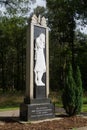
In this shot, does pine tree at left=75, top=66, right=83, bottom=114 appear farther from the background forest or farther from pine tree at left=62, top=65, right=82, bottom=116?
the background forest

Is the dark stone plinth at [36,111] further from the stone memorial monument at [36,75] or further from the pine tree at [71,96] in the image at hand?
the pine tree at [71,96]

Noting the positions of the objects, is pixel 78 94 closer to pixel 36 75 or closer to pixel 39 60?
pixel 36 75

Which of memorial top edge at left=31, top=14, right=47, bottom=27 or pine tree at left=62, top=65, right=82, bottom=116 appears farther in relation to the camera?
pine tree at left=62, top=65, right=82, bottom=116

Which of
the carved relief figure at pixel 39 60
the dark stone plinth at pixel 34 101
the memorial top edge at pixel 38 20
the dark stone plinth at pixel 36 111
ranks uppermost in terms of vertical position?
the memorial top edge at pixel 38 20

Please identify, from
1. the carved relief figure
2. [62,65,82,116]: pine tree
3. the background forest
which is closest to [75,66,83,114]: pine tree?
[62,65,82,116]: pine tree

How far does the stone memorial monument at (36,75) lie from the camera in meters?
13.6

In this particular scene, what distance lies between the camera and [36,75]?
46.0 ft

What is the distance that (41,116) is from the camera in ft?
44.9

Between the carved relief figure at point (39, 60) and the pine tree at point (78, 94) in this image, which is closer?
the carved relief figure at point (39, 60)

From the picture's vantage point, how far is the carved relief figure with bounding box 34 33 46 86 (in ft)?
46.1

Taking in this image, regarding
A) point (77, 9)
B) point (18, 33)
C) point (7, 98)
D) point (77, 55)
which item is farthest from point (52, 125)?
point (18, 33)

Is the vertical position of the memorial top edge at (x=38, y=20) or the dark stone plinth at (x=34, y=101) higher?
the memorial top edge at (x=38, y=20)

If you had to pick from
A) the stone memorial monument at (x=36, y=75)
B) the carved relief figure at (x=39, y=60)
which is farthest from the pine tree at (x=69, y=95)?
the carved relief figure at (x=39, y=60)

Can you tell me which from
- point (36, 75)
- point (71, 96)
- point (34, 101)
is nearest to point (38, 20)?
point (36, 75)
